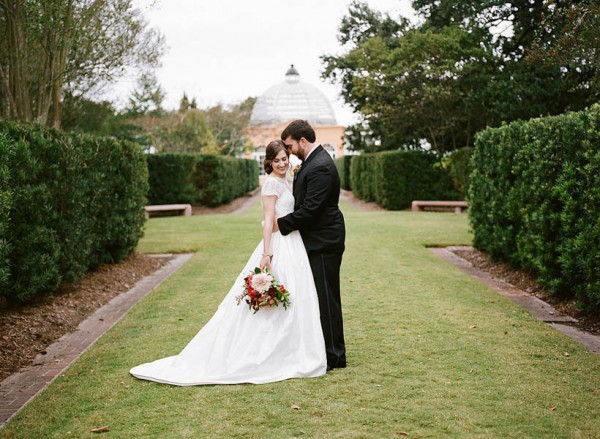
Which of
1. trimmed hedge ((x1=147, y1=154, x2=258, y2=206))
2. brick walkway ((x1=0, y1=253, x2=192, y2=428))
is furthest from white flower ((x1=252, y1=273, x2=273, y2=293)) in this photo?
trimmed hedge ((x1=147, y1=154, x2=258, y2=206))

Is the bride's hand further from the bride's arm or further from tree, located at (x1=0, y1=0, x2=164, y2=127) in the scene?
tree, located at (x1=0, y1=0, x2=164, y2=127)

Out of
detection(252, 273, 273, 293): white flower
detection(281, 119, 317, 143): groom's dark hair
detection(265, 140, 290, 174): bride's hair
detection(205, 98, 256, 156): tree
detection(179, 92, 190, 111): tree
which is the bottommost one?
detection(252, 273, 273, 293): white flower

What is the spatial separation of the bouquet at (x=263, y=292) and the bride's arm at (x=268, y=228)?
13cm

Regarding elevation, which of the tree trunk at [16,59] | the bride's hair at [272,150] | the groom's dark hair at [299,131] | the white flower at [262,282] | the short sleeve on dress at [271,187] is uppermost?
the tree trunk at [16,59]

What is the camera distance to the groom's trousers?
5594mm

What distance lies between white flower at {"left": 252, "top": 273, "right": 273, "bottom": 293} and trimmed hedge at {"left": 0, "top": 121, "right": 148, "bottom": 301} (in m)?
2.29

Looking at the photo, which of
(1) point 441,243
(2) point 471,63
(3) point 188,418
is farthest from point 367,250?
(2) point 471,63

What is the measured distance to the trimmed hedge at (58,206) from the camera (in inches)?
283

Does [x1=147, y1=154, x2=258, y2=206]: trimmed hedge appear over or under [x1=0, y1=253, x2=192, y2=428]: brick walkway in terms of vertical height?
over

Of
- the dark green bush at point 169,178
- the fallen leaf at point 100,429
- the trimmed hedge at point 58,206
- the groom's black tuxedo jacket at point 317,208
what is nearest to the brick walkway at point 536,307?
the groom's black tuxedo jacket at point 317,208

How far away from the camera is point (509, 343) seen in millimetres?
6488

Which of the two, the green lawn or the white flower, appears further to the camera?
the white flower

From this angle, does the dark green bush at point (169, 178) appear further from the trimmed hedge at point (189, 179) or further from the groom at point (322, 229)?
the groom at point (322, 229)

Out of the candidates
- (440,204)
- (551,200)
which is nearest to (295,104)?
(440,204)
